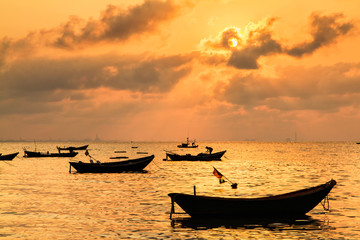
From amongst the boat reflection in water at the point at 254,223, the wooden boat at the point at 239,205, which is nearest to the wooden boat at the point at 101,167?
the boat reflection in water at the point at 254,223

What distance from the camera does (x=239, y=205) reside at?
24953 millimetres

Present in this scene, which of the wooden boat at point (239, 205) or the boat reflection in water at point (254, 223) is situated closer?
the boat reflection in water at point (254, 223)

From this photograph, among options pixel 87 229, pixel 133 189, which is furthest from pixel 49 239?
pixel 133 189

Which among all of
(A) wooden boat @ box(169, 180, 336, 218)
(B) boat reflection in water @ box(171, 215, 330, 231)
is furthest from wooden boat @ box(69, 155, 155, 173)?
(A) wooden boat @ box(169, 180, 336, 218)

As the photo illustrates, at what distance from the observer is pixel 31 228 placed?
23922 millimetres

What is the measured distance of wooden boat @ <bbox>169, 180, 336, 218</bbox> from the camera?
25.1 meters

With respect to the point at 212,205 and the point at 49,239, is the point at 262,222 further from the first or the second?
the point at 49,239

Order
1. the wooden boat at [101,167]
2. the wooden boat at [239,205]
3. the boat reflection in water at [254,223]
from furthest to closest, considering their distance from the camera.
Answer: the wooden boat at [101,167] → the wooden boat at [239,205] → the boat reflection in water at [254,223]

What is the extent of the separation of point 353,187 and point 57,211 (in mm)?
32315

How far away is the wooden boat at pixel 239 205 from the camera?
2506 cm


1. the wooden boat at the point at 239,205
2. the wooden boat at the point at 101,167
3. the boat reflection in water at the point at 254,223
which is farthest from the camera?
the wooden boat at the point at 101,167

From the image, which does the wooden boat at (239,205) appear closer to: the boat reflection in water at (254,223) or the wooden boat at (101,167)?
the boat reflection in water at (254,223)

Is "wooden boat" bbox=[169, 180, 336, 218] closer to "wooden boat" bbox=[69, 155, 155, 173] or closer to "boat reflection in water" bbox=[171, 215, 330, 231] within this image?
"boat reflection in water" bbox=[171, 215, 330, 231]

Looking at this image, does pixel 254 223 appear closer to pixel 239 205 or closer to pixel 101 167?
pixel 239 205
